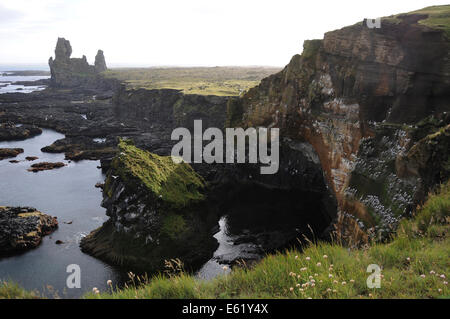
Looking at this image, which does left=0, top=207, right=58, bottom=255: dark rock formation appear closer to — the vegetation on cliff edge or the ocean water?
the ocean water

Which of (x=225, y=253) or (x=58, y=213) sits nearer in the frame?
(x=225, y=253)

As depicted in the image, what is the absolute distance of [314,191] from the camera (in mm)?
58438

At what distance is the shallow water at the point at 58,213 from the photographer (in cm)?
3412

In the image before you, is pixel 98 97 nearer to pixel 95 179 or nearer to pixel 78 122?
pixel 78 122

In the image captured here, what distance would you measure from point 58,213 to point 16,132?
2701 inches

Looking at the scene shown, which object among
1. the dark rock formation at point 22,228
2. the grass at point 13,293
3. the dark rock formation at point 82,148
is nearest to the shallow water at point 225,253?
Answer: the dark rock formation at point 22,228

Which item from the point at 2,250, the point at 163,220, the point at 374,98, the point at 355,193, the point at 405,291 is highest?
the point at 374,98

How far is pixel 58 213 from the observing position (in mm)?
50406

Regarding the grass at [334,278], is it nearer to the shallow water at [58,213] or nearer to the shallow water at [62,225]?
the shallow water at [62,225]

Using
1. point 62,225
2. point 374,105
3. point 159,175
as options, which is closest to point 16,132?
point 62,225

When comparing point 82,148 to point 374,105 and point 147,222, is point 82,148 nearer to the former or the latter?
point 147,222
